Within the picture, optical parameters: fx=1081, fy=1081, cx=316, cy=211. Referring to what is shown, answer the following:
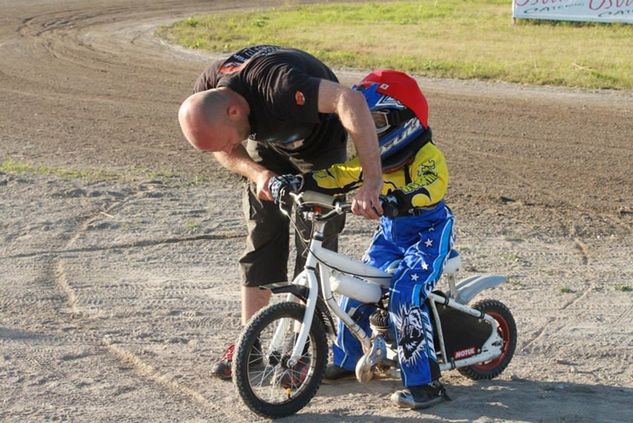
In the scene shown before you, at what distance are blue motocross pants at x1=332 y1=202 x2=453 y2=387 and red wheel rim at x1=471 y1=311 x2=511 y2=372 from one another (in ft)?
1.66

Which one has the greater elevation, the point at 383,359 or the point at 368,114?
the point at 368,114

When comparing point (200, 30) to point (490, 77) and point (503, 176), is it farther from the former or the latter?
point (503, 176)

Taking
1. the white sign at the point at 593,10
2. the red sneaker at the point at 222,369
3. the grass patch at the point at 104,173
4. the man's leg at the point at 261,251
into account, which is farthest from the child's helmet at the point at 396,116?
the white sign at the point at 593,10

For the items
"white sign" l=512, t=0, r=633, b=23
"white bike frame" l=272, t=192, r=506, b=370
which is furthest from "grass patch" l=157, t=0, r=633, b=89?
"white bike frame" l=272, t=192, r=506, b=370

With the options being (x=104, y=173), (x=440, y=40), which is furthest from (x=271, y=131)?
(x=440, y=40)

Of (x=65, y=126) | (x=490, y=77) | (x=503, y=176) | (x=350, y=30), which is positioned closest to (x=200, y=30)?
(x=350, y=30)

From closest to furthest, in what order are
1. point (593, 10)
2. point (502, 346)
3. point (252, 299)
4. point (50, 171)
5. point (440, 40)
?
point (502, 346) < point (252, 299) < point (50, 171) < point (440, 40) < point (593, 10)

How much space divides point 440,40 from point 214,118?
49.6 feet

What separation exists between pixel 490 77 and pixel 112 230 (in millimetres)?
8911

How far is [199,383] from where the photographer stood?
547cm

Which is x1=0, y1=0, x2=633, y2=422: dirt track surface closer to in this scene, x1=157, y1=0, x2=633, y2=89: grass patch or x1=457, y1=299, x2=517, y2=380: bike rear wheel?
x1=457, y1=299, x2=517, y2=380: bike rear wheel

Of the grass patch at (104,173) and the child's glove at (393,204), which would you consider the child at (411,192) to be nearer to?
the child's glove at (393,204)

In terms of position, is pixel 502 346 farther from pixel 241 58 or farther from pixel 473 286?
pixel 241 58

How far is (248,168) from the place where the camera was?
5.26 m
